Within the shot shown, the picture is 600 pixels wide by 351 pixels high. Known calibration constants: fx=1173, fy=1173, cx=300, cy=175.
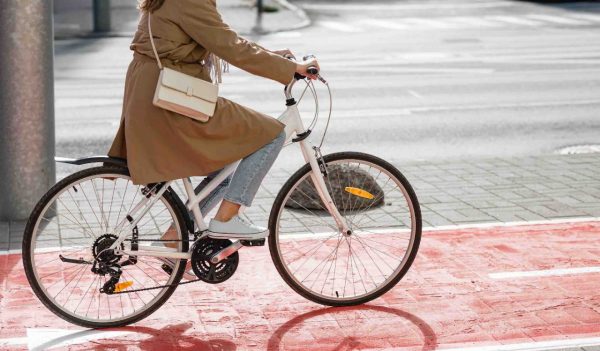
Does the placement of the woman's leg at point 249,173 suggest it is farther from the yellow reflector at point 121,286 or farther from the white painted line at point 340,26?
the white painted line at point 340,26

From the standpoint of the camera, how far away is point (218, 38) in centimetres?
550

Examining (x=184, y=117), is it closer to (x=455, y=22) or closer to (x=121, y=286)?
(x=121, y=286)

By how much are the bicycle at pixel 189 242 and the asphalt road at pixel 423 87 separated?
175 inches

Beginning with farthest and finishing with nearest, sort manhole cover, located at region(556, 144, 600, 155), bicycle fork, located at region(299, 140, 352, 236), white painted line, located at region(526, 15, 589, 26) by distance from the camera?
1. white painted line, located at region(526, 15, 589, 26)
2. manhole cover, located at region(556, 144, 600, 155)
3. bicycle fork, located at region(299, 140, 352, 236)

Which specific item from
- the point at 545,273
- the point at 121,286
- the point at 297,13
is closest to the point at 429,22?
the point at 297,13

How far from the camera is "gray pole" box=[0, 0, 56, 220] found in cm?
781

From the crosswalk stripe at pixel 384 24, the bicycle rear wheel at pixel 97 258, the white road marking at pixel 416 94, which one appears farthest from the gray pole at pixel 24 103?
the crosswalk stripe at pixel 384 24

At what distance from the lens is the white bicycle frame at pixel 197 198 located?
5.68m

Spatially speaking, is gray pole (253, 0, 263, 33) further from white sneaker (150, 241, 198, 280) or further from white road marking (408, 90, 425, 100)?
white sneaker (150, 241, 198, 280)

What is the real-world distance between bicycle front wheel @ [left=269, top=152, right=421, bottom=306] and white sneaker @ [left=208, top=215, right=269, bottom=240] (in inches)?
5.3

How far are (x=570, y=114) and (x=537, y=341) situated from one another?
28.2 ft

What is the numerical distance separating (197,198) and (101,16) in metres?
18.6

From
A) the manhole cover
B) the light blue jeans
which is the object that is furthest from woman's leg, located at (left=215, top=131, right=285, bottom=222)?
the manhole cover

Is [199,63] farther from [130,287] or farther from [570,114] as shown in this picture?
[570,114]
